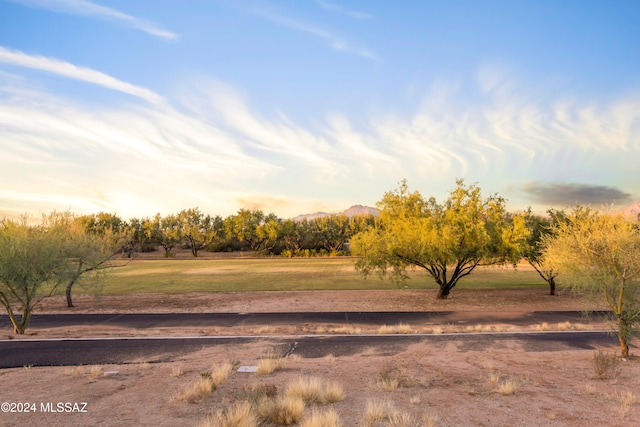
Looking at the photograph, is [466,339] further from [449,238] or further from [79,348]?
[79,348]

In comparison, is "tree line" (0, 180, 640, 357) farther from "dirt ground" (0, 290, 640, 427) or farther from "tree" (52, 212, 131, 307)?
"dirt ground" (0, 290, 640, 427)

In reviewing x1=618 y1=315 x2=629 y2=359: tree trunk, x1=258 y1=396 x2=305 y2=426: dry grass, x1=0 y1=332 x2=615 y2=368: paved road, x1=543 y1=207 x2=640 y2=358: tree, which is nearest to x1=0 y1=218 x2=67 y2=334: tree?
x1=0 y1=332 x2=615 y2=368: paved road

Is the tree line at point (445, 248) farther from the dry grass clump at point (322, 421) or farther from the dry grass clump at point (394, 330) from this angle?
the dry grass clump at point (322, 421)

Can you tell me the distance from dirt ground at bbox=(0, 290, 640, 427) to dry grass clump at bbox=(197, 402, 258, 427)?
78 cm

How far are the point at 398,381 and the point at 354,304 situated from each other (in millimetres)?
17022

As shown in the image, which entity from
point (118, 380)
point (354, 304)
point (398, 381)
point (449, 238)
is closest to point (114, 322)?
point (118, 380)

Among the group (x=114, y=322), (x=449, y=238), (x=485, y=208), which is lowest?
(x=114, y=322)

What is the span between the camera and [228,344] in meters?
17.6

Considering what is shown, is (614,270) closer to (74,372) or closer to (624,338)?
(624,338)

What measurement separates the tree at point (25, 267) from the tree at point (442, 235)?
18.6m

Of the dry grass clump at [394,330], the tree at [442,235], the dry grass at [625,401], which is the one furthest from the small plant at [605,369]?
the tree at [442,235]

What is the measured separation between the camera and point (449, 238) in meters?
27.8

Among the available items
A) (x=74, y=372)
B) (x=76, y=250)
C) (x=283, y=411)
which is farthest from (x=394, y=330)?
(x=76, y=250)

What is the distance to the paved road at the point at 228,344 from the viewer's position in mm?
15344
